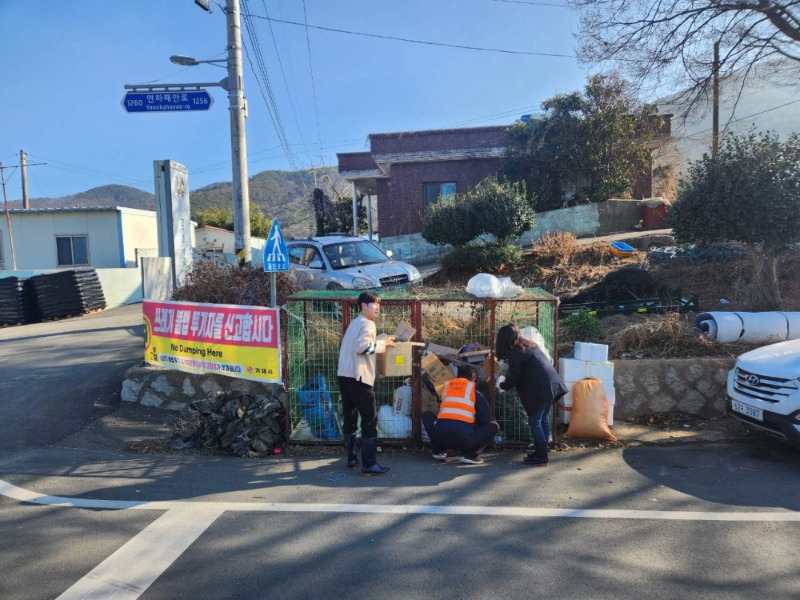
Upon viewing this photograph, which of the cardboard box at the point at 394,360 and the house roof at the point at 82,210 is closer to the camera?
the cardboard box at the point at 394,360

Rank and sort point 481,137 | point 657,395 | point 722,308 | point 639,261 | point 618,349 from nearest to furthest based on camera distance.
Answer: point 657,395 → point 618,349 → point 722,308 → point 639,261 → point 481,137

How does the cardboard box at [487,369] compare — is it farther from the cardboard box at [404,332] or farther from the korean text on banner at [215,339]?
the korean text on banner at [215,339]

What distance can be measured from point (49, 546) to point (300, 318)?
326 centimetres

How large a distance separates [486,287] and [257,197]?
3398 inches

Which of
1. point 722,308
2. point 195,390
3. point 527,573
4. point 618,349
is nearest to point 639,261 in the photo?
point 722,308

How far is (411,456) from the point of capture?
20.3ft

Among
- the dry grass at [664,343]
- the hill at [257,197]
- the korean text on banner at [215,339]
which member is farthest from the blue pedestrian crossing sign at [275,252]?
the hill at [257,197]

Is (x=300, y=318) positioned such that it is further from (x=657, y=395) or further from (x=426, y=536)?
(x=657, y=395)

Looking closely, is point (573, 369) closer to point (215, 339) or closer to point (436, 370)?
point (436, 370)

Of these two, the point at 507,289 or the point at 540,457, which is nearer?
the point at 540,457

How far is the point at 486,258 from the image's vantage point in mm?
15445

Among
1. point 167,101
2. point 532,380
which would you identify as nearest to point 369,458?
point 532,380

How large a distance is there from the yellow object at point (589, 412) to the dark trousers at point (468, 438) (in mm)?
1212

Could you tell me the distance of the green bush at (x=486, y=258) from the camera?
15.4 meters
